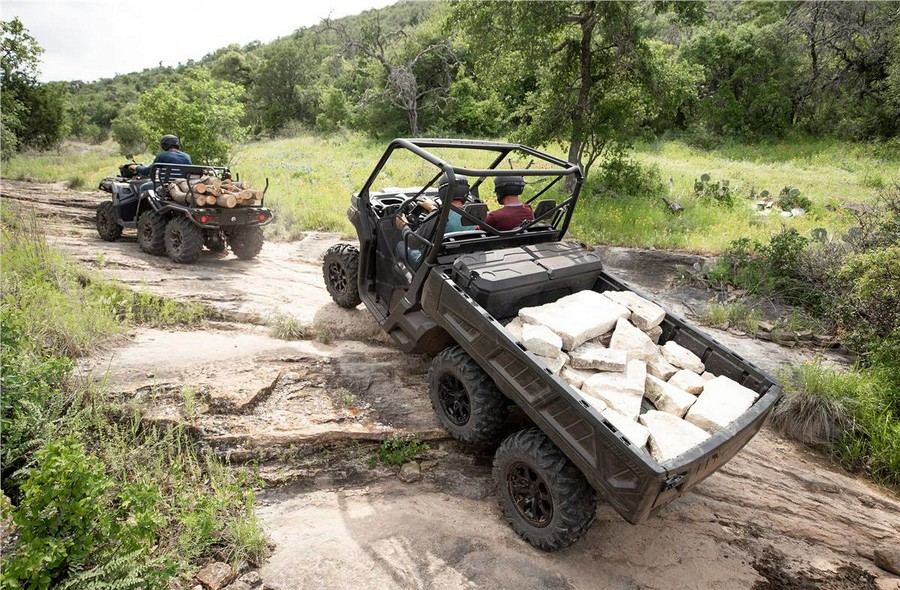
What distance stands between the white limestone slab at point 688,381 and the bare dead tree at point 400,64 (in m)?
22.2

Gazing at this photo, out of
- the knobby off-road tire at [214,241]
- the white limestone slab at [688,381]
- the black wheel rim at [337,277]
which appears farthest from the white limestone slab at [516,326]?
the knobby off-road tire at [214,241]

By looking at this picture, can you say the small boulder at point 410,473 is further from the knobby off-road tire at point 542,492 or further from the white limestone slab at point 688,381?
the white limestone slab at point 688,381

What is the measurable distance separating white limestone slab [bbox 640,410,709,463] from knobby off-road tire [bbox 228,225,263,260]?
241 inches

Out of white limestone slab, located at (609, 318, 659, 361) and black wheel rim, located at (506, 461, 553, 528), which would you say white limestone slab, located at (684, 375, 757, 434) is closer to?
white limestone slab, located at (609, 318, 659, 361)

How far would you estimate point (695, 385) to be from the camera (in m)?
3.23

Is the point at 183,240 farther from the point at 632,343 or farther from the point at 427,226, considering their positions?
the point at 632,343

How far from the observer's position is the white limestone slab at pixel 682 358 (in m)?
3.42

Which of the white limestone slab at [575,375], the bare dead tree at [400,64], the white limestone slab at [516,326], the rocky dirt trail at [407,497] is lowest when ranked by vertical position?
the rocky dirt trail at [407,497]

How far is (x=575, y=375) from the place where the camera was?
3104 millimetres

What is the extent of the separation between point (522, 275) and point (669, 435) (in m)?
1.37

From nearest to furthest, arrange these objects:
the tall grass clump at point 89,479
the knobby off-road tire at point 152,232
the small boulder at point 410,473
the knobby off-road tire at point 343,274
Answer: the tall grass clump at point 89,479 < the small boulder at point 410,473 < the knobby off-road tire at point 343,274 < the knobby off-road tire at point 152,232

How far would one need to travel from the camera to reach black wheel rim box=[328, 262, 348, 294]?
540cm

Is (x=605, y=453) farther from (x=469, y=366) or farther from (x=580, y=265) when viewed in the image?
(x=580, y=265)

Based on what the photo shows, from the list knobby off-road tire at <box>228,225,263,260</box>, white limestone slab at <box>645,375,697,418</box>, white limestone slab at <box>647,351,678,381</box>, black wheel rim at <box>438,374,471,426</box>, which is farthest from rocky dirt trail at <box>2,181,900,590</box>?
knobby off-road tire at <box>228,225,263,260</box>
